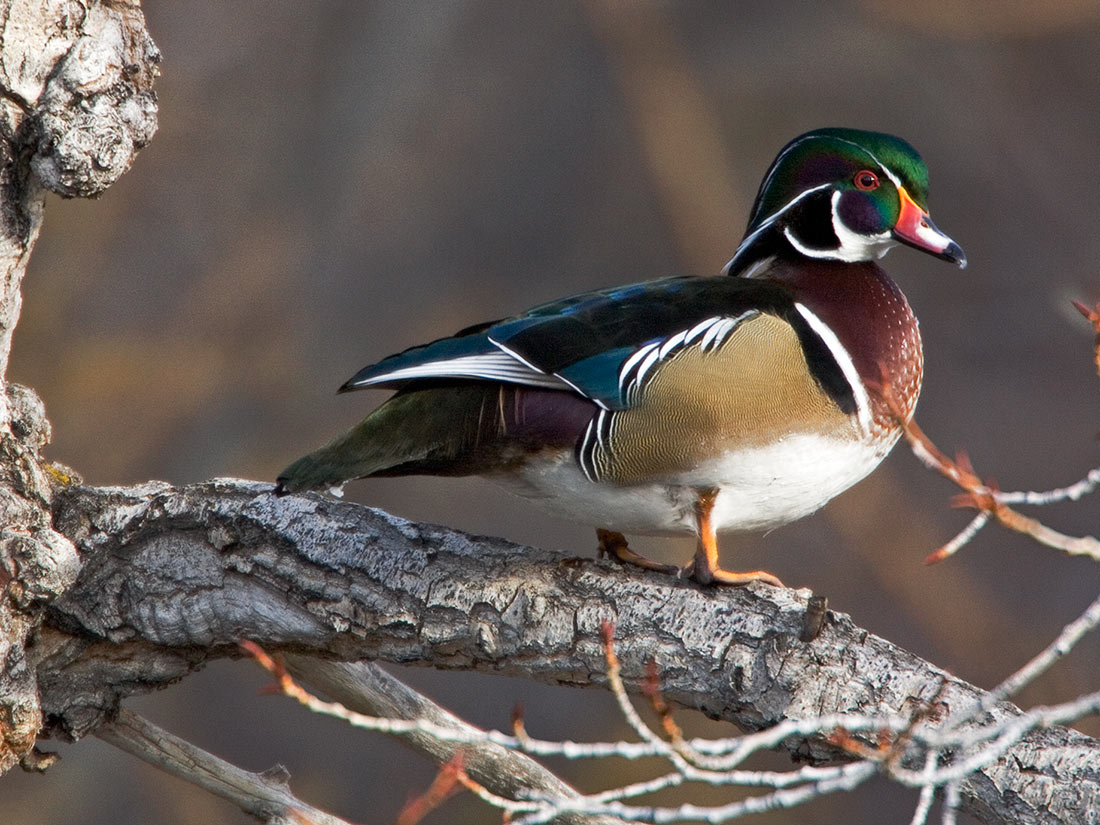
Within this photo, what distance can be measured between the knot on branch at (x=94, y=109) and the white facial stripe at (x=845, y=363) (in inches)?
34.9

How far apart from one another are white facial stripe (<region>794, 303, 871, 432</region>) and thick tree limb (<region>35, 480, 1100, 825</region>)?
249 mm

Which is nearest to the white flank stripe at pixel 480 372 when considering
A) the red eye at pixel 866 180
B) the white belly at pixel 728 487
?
the white belly at pixel 728 487

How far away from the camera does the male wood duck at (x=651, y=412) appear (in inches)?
68.1

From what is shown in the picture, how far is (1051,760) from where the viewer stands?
1468 millimetres

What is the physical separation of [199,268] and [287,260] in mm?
312

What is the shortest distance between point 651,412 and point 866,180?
0.48 metres

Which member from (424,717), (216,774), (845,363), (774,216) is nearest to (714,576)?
(845,363)

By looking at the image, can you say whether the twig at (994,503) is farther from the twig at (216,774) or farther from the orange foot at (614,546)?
the twig at (216,774)

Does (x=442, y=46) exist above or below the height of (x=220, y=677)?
above

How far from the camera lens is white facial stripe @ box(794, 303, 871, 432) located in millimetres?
1770

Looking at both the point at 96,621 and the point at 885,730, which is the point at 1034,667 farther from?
the point at 96,621

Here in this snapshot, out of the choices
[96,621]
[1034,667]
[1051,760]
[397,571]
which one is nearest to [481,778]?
[397,571]

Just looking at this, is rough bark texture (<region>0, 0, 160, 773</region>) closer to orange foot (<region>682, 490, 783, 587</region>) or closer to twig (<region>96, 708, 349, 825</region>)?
twig (<region>96, 708, 349, 825</region>)

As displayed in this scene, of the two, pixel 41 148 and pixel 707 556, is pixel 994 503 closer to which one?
pixel 707 556
